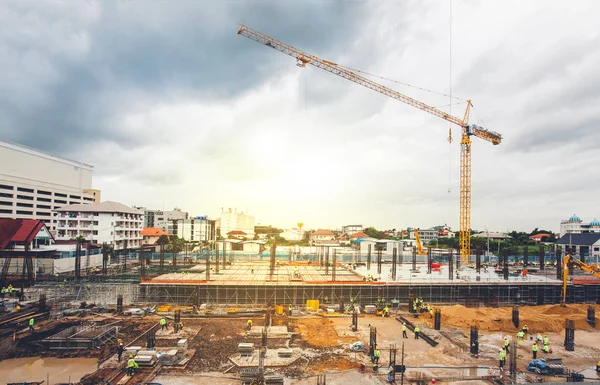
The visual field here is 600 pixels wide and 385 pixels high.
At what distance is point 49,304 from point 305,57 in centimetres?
4094

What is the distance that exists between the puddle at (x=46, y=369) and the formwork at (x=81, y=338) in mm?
1085

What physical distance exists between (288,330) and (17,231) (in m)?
35.1

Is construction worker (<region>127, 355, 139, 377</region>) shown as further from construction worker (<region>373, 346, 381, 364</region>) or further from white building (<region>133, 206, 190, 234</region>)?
white building (<region>133, 206, 190, 234</region>)

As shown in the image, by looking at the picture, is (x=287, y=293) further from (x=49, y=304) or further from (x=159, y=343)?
(x=49, y=304)

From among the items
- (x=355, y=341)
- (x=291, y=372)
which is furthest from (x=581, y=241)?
(x=291, y=372)

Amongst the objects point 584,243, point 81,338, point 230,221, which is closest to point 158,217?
point 230,221

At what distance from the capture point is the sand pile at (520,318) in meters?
24.8

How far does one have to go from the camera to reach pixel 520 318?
25938 millimetres

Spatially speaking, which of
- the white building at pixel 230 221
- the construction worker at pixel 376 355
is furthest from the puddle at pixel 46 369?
the white building at pixel 230 221

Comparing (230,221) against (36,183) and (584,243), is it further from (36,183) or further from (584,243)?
(584,243)

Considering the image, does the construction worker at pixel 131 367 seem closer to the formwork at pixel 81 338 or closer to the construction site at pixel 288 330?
the construction site at pixel 288 330

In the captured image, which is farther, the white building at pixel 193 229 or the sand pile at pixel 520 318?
the white building at pixel 193 229

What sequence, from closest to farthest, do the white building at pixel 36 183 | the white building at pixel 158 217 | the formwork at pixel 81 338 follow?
the formwork at pixel 81 338 → the white building at pixel 36 183 → the white building at pixel 158 217

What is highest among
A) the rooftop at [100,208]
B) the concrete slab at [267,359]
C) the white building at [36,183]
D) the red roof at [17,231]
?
the white building at [36,183]
